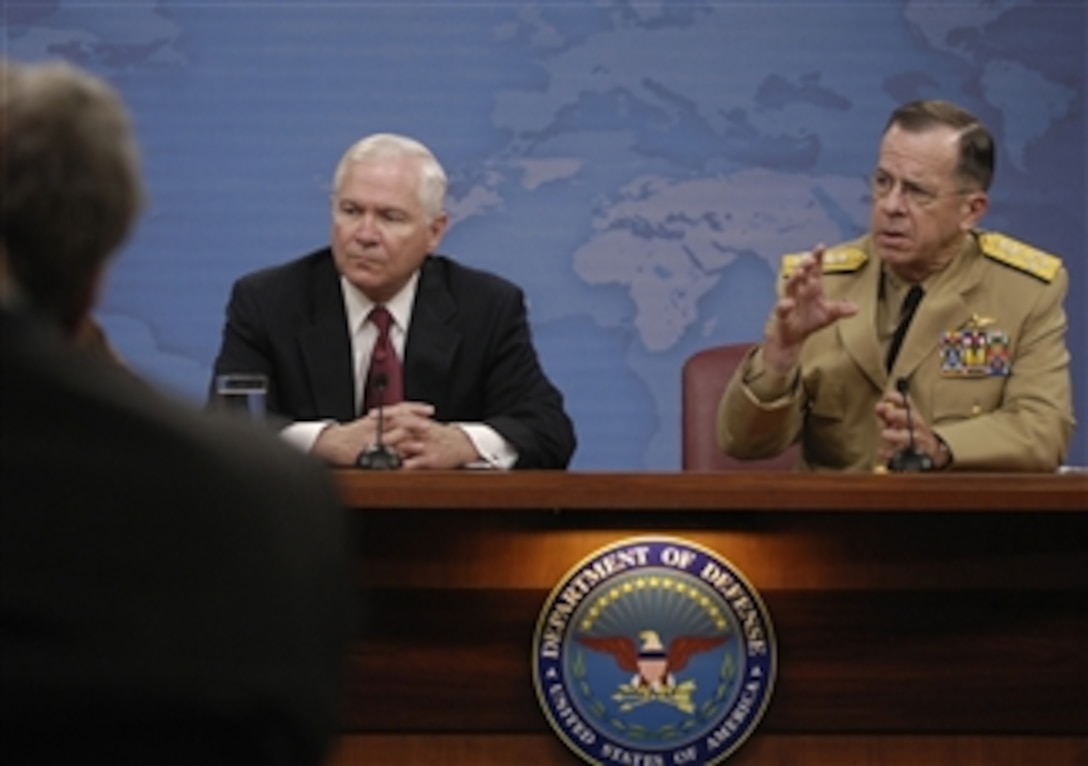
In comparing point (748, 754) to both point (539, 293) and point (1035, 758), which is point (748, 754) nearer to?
point (1035, 758)

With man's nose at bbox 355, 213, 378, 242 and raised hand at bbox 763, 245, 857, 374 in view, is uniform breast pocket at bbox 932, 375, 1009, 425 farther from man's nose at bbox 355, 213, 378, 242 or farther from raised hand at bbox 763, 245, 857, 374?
man's nose at bbox 355, 213, 378, 242

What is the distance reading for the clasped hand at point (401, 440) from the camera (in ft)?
11.0

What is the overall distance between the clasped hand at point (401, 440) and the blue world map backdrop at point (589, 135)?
5.63 feet

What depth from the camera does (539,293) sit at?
5.12 m

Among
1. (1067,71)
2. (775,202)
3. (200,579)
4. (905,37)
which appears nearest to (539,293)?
(775,202)

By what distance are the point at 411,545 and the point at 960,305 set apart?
136 centimetres

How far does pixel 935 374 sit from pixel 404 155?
1.05 metres

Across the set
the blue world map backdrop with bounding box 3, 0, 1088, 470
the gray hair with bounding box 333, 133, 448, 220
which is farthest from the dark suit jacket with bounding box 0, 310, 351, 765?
the blue world map backdrop with bounding box 3, 0, 1088, 470

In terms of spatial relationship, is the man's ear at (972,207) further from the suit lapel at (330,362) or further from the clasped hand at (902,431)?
the suit lapel at (330,362)

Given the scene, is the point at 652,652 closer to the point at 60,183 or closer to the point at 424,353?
the point at 424,353

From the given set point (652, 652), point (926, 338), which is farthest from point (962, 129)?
point (652, 652)

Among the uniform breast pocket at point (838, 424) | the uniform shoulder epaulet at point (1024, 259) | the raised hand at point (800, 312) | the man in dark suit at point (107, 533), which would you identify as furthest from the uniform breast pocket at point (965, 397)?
the man in dark suit at point (107, 533)

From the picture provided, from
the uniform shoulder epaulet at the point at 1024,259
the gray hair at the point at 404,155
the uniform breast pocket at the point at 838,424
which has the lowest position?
the uniform breast pocket at the point at 838,424

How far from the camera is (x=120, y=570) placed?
3.51ft
